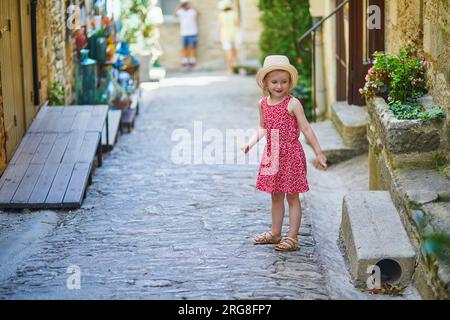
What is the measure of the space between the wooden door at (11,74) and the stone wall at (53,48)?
2.73 feet

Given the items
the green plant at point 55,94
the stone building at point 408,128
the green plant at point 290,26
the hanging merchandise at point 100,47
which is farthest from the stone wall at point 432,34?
the green plant at point 290,26

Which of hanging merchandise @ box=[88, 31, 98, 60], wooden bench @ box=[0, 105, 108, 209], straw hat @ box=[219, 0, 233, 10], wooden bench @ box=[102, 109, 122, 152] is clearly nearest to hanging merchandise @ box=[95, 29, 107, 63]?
hanging merchandise @ box=[88, 31, 98, 60]

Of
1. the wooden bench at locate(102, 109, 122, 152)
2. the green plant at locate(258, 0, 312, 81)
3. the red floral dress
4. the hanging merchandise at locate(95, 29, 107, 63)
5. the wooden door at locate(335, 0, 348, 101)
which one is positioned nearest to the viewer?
the red floral dress

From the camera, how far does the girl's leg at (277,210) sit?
6.92 m

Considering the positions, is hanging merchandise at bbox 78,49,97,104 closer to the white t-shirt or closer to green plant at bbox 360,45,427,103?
green plant at bbox 360,45,427,103

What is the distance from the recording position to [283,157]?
6801 mm

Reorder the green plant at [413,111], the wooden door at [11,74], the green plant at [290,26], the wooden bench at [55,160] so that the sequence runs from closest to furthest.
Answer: the green plant at [413,111] → the wooden bench at [55,160] → the wooden door at [11,74] → the green plant at [290,26]

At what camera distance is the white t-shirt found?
2303 cm

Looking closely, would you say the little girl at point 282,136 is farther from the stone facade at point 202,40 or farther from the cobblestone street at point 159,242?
the stone facade at point 202,40

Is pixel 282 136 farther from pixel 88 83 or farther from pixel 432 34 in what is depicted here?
pixel 88 83

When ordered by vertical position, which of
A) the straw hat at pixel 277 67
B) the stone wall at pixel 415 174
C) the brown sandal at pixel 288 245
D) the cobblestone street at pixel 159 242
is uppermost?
the straw hat at pixel 277 67

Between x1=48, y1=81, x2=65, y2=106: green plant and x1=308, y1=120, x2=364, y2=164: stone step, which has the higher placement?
x1=48, y1=81, x2=65, y2=106: green plant

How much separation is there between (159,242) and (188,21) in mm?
16297

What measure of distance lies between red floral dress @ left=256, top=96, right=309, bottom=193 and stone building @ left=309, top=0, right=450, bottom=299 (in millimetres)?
705
